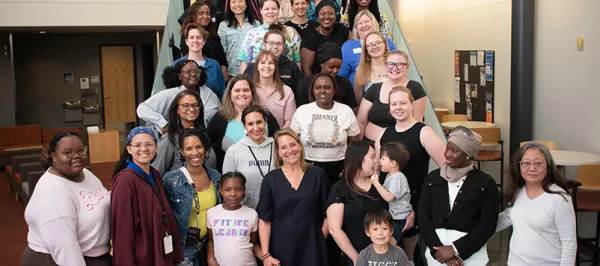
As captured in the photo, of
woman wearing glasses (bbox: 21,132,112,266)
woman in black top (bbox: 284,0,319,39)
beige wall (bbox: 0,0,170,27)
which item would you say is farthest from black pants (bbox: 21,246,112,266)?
beige wall (bbox: 0,0,170,27)

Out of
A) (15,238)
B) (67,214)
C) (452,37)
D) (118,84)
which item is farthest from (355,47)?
(118,84)

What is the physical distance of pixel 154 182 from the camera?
4.29m

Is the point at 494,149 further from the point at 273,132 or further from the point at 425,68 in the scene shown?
the point at 273,132

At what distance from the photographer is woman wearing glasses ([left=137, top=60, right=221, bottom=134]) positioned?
545 centimetres

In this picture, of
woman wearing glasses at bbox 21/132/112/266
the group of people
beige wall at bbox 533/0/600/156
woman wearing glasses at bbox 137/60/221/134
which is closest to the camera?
woman wearing glasses at bbox 21/132/112/266

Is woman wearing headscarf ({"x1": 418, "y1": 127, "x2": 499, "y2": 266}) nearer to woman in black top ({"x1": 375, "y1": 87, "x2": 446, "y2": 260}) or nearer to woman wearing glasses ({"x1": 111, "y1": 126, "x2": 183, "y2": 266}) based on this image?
woman in black top ({"x1": 375, "y1": 87, "x2": 446, "y2": 260})

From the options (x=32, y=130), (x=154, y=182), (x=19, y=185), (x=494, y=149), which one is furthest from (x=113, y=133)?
(x=154, y=182)

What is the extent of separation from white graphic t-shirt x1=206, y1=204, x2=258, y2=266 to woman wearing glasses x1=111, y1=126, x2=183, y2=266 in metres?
0.32

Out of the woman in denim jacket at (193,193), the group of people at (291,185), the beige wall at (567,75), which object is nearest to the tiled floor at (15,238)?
the beige wall at (567,75)

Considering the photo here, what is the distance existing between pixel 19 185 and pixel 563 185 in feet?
34.2

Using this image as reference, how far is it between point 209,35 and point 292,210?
2685mm

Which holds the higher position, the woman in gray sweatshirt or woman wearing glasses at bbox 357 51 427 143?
woman wearing glasses at bbox 357 51 427 143

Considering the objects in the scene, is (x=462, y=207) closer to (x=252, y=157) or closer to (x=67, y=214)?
(x=252, y=157)

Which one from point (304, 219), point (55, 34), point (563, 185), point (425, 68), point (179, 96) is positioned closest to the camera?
point (563, 185)
